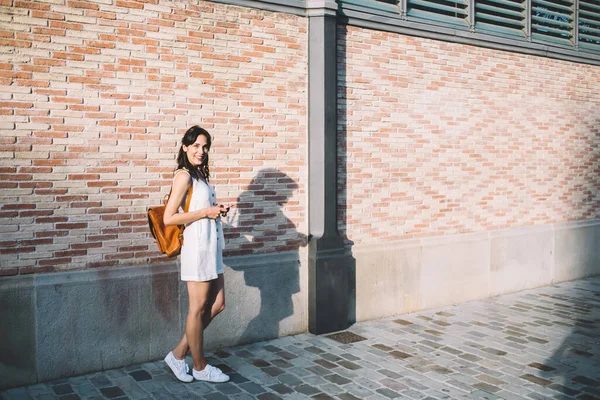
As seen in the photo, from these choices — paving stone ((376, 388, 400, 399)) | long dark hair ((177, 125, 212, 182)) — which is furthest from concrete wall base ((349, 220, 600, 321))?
long dark hair ((177, 125, 212, 182))

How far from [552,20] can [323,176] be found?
5280 mm

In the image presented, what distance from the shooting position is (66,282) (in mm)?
5047

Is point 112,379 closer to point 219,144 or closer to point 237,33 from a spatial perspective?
point 219,144

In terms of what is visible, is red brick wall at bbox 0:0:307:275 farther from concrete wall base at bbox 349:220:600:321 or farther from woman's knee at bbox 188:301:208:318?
concrete wall base at bbox 349:220:600:321

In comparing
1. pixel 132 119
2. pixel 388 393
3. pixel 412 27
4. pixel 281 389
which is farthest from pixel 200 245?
pixel 412 27

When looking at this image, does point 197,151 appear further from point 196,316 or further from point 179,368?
point 179,368

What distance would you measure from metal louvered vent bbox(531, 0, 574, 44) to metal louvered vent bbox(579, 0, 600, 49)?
0.95 feet

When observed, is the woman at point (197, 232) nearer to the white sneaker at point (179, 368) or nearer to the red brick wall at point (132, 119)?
the white sneaker at point (179, 368)

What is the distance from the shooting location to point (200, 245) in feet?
15.4

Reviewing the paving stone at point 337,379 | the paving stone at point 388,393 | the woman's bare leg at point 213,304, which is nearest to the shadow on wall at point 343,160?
the paving stone at point 337,379

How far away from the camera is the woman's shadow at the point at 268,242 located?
6094mm

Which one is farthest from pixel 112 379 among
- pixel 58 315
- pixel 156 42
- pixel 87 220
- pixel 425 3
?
pixel 425 3

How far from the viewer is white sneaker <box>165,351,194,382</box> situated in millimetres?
4969

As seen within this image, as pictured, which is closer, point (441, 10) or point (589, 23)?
point (441, 10)
